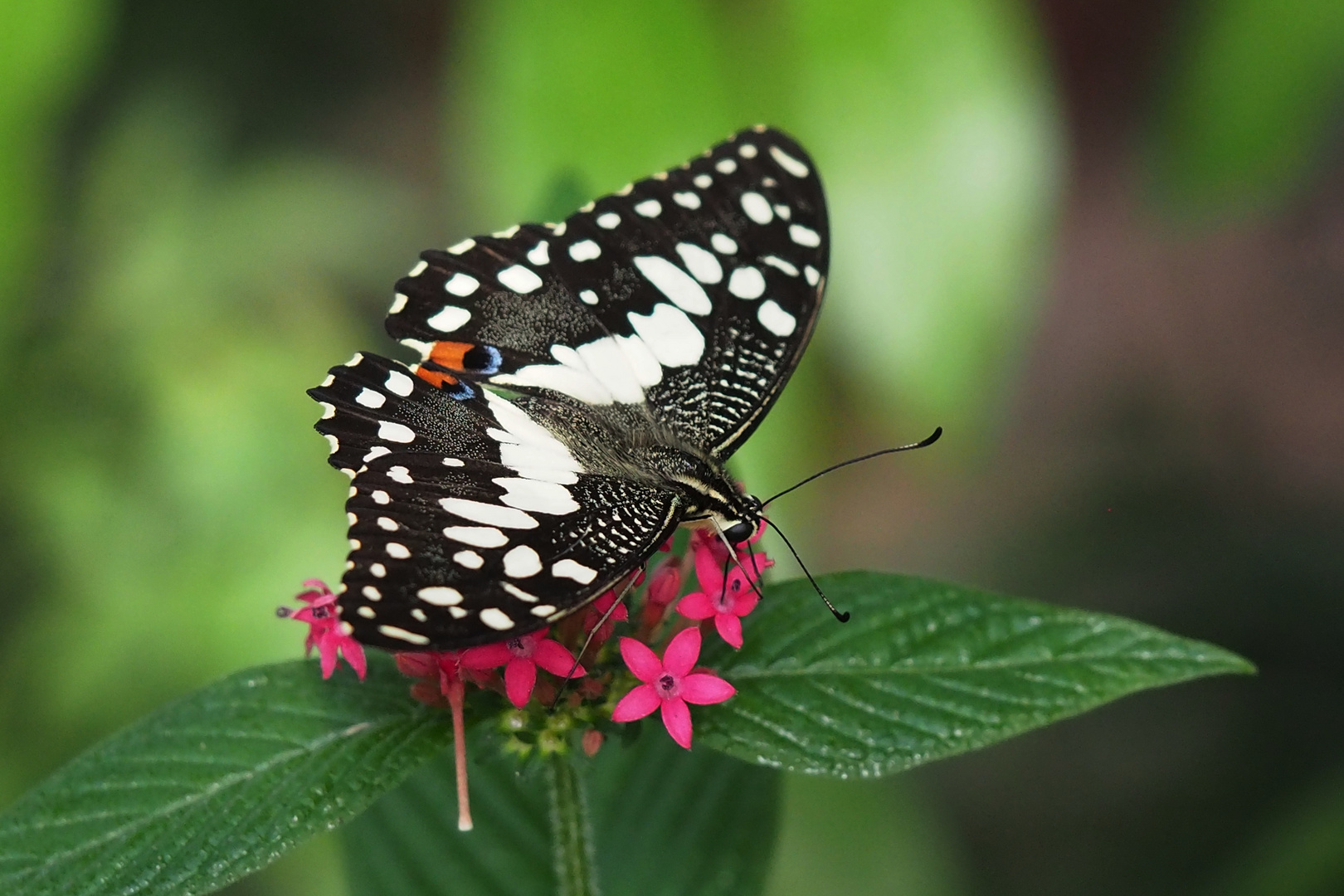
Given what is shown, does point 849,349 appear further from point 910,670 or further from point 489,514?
point 489,514

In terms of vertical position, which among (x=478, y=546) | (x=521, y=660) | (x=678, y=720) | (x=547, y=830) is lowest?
(x=547, y=830)

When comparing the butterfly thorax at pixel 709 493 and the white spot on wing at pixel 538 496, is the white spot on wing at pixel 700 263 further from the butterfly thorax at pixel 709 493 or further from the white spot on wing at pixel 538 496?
the white spot on wing at pixel 538 496

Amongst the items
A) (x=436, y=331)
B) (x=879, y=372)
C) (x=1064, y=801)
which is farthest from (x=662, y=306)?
(x=1064, y=801)

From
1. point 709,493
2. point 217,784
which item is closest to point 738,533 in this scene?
point 709,493

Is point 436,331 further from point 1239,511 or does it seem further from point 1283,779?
point 1239,511

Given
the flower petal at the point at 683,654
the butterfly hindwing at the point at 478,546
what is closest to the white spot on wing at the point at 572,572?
the butterfly hindwing at the point at 478,546

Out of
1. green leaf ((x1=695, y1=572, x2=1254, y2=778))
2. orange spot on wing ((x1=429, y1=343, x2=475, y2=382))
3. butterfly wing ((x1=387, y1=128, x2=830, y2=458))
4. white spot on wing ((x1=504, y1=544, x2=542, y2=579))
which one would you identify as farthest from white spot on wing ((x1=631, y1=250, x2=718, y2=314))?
white spot on wing ((x1=504, y1=544, x2=542, y2=579))
